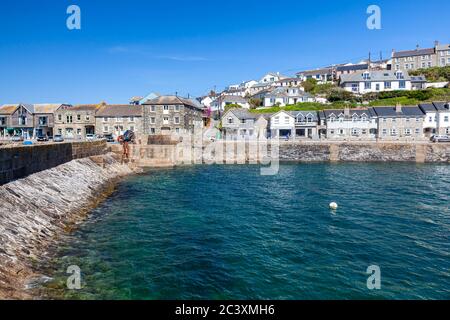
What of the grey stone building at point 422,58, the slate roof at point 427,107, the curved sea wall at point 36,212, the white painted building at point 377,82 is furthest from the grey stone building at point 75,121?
the grey stone building at point 422,58

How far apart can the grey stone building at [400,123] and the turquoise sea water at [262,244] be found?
39.7 metres

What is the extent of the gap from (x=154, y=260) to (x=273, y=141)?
5066cm

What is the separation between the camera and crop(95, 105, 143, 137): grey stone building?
73375mm

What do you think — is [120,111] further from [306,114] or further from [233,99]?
[306,114]

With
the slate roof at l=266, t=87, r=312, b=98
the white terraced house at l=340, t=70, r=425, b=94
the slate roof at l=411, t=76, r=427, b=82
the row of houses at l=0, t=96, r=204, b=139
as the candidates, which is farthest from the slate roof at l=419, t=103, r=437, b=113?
the row of houses at l=0, t=96, r=204, b=139

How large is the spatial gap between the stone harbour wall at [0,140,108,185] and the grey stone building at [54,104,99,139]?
129 feet

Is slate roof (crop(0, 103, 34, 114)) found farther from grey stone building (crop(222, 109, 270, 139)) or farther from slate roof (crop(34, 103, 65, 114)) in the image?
grey stone building (crop(222, 109, 270, 139))

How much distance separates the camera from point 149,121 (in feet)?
239

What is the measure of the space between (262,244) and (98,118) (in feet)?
220

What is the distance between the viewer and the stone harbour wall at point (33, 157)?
20375mm

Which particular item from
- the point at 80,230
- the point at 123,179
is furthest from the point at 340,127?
the point at 80,230

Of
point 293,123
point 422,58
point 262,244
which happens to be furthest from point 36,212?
point 422,58

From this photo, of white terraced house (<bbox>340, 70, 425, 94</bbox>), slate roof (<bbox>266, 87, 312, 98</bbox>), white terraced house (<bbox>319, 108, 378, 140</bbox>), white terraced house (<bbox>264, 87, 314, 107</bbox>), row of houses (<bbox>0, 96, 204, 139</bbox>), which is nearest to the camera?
white terraced house (<bbox>319, 108, 378, 140</bbox>)
